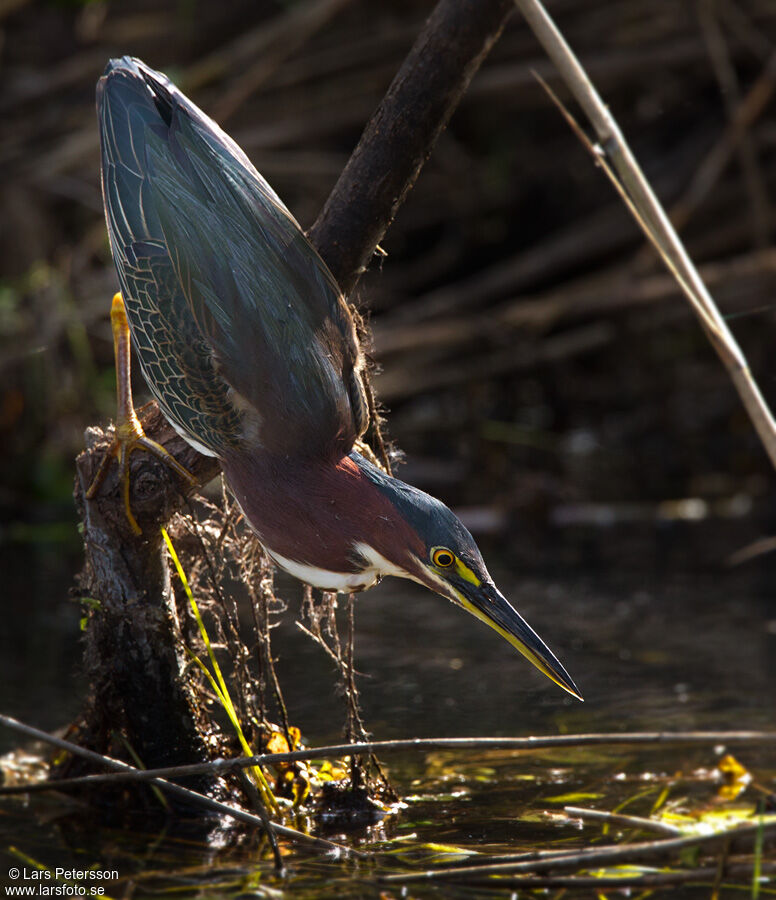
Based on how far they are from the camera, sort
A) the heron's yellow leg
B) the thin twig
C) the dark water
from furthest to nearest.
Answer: the heron's yellow leg → the dark water → the thin twig

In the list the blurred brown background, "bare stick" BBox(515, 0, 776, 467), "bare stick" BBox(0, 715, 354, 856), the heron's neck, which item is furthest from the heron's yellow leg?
the blurred brown background

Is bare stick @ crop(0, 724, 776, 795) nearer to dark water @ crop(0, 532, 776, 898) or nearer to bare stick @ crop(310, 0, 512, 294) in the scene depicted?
dark water @ crop(0, 532, 776, 898)

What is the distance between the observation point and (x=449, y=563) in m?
2.54

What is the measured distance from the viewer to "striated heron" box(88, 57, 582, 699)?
260cm

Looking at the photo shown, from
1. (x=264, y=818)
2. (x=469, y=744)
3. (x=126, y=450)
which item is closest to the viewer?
(x=469, y=744)

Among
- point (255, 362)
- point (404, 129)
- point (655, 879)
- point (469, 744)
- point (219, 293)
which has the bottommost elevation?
point (655, 879)

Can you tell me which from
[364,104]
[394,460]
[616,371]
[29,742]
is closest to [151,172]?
[394,460]

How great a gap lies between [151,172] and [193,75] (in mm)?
4173

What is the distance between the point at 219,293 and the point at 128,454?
0.44m

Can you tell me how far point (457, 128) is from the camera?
8.19 m

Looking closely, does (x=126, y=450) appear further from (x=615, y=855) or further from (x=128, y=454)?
(x=615, y=855)

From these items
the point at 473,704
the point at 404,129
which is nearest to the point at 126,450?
the point at 404,129

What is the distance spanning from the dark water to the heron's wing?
914 mm

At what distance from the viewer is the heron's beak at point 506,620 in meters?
2.56
